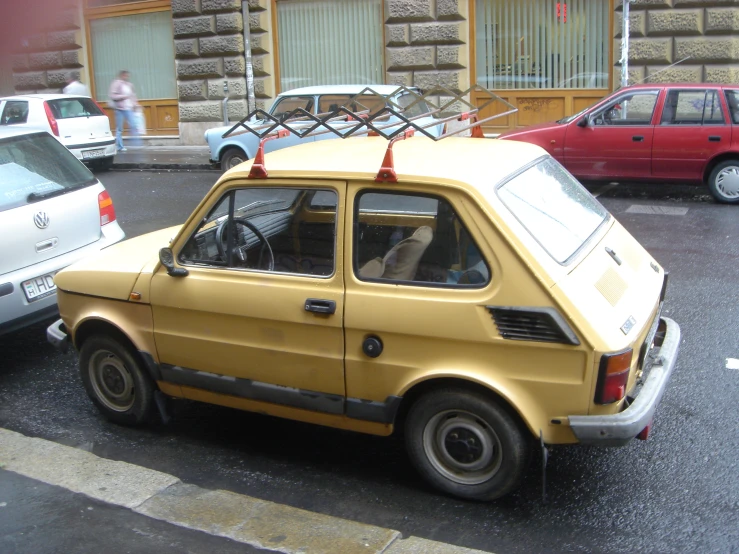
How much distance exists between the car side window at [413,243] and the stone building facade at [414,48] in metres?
10.5

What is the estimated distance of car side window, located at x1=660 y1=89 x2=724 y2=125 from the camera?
1102cm

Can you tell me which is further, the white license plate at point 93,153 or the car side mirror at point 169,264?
the white license plate at point 93,153

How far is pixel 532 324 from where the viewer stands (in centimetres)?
362

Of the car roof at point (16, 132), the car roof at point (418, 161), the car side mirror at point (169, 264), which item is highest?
the car roof at point (16, 132)

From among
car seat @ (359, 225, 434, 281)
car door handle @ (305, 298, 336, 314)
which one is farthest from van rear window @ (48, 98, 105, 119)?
car seat @ (359, 225, 434, 281)

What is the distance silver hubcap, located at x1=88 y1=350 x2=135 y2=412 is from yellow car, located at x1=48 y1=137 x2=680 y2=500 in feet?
0.06

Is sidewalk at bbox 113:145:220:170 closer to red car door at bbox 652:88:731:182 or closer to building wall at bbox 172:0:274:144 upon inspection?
building wall at bbox 172:0:274:144

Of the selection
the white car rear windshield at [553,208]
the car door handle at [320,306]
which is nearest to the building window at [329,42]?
the white car rear windshield at [553,208]

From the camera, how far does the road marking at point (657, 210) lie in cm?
1083

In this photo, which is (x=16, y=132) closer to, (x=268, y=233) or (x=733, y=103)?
(x=268, y=233)

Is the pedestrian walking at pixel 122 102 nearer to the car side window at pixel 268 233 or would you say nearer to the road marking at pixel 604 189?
the road marking at pixel 604 189

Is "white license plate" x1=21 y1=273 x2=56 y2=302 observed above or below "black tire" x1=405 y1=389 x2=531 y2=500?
above

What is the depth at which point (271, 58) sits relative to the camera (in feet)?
62.0

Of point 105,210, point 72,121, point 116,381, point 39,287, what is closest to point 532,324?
point 116,381
